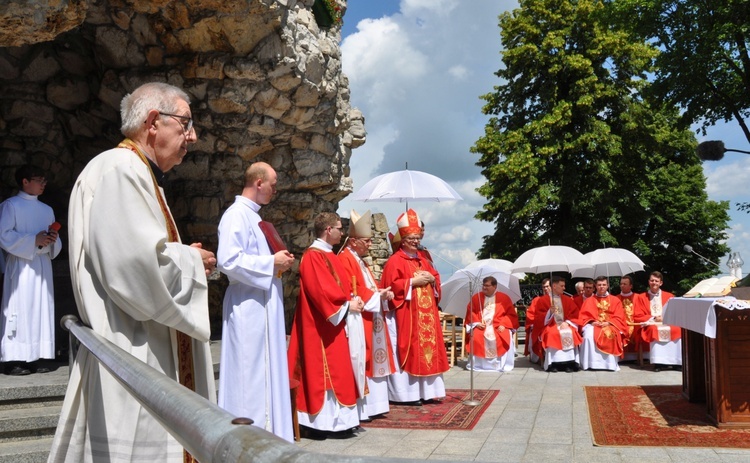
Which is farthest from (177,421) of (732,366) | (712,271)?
(712,271)

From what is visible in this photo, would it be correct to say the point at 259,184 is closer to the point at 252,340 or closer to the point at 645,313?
the point at 252,340

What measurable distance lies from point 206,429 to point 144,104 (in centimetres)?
204

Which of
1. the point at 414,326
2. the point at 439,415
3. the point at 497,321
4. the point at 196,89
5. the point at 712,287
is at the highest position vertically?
the point at 196,89

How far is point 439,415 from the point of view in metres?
7.64

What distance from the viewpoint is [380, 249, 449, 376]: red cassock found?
8547mm

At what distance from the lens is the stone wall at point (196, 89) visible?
31.0ft

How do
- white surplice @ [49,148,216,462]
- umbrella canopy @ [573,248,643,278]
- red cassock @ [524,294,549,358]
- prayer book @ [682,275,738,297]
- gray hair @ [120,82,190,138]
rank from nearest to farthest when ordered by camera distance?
white surplice @ [49,148,216,462]
gray hair @ [120,82,190,138]
prayer book @ [682,275,738,297]
red cassock @ [524,294,549,358]
umbrella canopy @ [573,248,643,278]

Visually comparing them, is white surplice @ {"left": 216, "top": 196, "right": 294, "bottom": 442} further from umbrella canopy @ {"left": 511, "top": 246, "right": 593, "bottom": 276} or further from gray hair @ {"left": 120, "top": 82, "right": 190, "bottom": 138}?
umbrella canopy @ {"left": 511, "top": 246, "right": 593, "bottom": 276}

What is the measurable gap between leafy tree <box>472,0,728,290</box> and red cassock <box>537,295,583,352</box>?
1057 cm

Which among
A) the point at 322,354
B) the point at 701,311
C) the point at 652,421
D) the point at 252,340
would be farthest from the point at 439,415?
the point at 252,340

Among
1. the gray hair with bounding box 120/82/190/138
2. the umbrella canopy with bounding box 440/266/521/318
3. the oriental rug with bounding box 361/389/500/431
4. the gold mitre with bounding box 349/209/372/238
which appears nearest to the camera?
the gray hair with bounding box 120/82/190/138

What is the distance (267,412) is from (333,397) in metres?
1.64

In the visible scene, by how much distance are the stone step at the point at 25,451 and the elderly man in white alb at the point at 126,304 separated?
3.05 meters

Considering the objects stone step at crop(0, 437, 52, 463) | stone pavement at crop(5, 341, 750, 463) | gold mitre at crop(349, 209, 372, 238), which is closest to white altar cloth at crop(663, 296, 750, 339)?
stone pavement at crop(5, 341, 750, 463)
